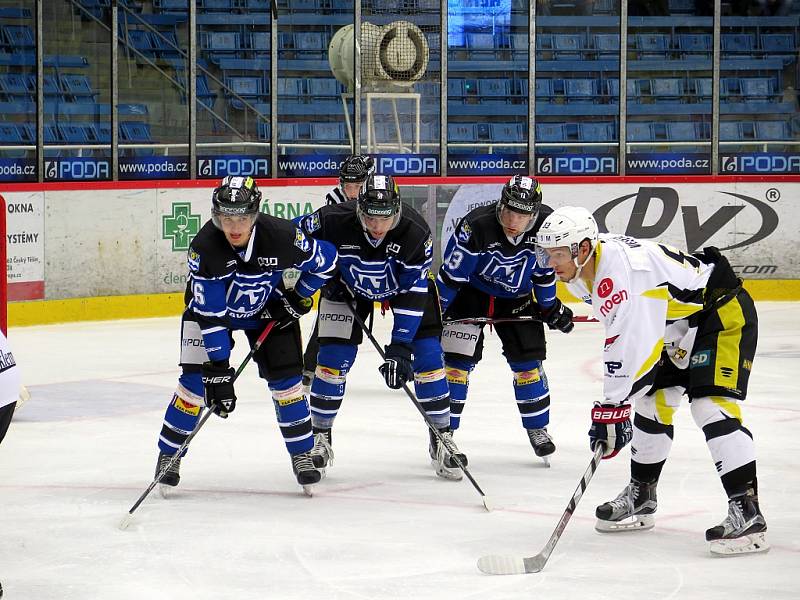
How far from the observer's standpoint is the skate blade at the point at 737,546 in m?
3.89

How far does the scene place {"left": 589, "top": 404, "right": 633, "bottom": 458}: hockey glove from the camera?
12.6 feet

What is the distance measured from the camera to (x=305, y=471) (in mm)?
4758

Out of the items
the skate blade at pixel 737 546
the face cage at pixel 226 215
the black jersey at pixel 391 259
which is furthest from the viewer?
the black jersey at pixel 391 259

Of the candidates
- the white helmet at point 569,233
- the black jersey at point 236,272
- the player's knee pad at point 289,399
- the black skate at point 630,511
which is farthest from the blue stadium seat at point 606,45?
the white helmet at point 569,233

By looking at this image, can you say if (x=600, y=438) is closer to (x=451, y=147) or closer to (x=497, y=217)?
(x=497, y=217)

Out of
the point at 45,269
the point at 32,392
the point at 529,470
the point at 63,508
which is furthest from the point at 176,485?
the point at 45,269

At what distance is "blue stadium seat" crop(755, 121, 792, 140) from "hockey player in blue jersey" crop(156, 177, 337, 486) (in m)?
8.75

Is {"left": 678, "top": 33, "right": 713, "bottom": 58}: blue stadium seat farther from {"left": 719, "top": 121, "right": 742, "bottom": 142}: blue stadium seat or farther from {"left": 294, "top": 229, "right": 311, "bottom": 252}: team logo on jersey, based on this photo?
{"left": 294, "top": 229, "right": 311, "bottom": 252}: team logo on jersey

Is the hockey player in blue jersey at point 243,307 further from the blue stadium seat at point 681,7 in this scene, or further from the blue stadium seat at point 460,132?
the blue stadium seat at point 681,7

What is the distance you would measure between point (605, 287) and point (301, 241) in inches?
51.4

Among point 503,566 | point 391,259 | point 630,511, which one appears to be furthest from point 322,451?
point 503,566

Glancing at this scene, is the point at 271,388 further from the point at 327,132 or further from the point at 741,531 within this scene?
the point at 327,132

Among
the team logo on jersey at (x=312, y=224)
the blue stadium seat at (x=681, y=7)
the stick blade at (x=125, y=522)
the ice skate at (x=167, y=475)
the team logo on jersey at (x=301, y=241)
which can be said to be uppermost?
the blue stadium seat at (x=681, y=7)

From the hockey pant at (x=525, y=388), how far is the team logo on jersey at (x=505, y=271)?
1.10 feet
